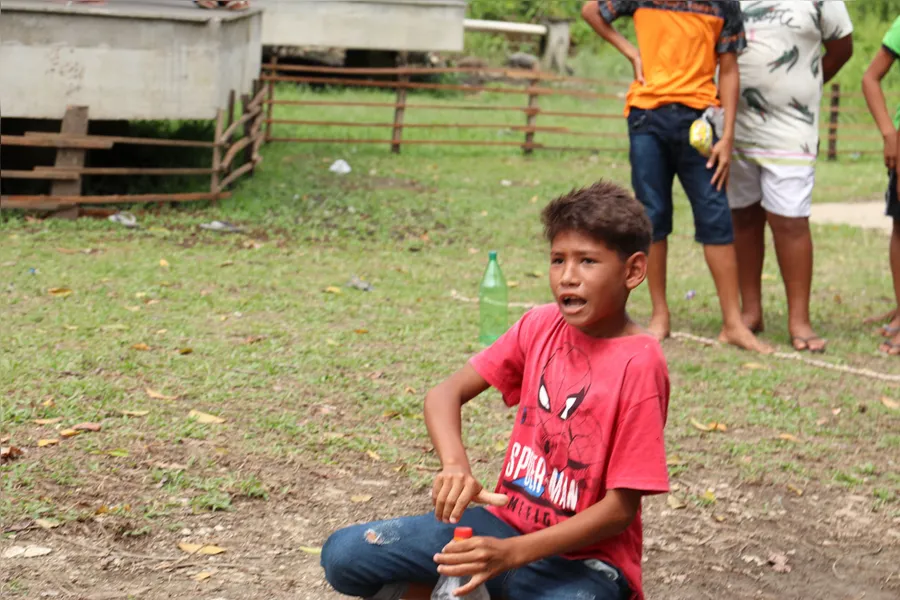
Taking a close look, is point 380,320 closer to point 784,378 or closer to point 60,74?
point 784,378

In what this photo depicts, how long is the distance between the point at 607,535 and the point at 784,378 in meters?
3.58

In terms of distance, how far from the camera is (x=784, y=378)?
19.7 ft

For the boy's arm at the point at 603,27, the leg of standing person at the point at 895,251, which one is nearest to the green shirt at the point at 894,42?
the leg of standing person at the point at 895,251

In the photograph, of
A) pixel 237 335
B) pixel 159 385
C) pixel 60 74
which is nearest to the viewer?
pixel 159 385

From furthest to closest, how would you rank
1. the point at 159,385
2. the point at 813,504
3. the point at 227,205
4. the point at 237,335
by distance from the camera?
the point at 227,205 → the point at 237,335 → the point at 159,385 → the point at 813,504

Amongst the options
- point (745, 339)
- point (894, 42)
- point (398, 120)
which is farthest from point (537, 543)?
point (398, 120)

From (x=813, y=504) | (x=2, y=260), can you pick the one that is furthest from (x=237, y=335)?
(x=813, y=504)

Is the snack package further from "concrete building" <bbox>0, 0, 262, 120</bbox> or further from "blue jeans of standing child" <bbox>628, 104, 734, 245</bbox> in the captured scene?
"concrete building" <bbox>0, 0, 262, 120</bbox>

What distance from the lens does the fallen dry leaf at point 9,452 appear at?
4414 mm

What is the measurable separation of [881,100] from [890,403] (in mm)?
1833

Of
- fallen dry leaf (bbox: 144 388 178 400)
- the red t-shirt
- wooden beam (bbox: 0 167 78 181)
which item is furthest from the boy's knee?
wooden beam (bbox: 0 167 78 181)

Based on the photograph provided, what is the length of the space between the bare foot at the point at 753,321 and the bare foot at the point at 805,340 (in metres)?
0.31

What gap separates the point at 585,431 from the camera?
2.75 meters

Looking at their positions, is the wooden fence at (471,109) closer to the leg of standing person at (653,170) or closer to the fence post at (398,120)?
the fence post at (398,120)
